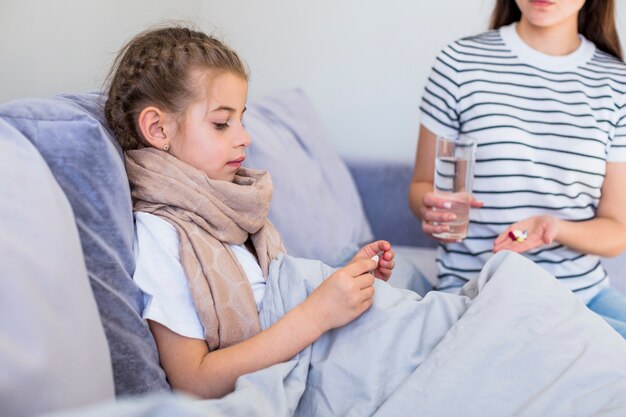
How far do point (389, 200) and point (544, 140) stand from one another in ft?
2.18

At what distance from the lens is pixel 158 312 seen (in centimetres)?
108

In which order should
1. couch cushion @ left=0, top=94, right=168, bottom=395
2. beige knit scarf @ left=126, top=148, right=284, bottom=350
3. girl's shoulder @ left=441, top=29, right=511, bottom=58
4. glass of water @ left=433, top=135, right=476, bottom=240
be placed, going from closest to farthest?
couch cushion @ left=0, top=94, right=168, bottom=395 → beige knit scarf @ left=126, top=148, right=284, bottom=350 → glass of water @ left=433, top=135, right=476, bottom=240 → girl's shoulder @ left=441, top=29, right=511, bottom=58

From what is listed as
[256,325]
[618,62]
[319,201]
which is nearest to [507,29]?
[618,62]

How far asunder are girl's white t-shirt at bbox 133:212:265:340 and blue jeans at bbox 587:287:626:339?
2.83 ft

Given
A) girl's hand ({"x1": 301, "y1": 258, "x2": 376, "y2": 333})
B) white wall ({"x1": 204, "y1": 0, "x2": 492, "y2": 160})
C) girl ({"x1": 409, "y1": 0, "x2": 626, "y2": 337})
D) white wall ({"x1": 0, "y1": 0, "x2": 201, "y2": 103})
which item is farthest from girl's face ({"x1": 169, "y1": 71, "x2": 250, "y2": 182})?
white wall ({"x1": 204, "y1": 0, "x2": 492, "y2": 160})

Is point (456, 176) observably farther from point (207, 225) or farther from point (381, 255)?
point (207, 225)

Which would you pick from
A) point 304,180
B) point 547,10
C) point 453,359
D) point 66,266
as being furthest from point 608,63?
point 66,266

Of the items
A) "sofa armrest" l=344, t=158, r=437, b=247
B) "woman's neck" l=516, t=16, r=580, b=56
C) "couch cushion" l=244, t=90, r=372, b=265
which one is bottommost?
"sofa armrest" l=344, t=158, r=437, b=247

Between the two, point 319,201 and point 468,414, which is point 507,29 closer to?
point 319,201

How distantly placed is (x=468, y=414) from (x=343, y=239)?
39.6 inches

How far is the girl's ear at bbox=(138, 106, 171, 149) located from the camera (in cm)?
120

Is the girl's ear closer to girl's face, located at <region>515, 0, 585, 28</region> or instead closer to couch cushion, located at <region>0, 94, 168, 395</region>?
couch cushion, located at <region>0, 94, 168, 395</region>

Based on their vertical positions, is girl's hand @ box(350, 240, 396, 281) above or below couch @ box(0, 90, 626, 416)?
below

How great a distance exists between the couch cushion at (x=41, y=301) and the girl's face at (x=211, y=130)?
0.96ft
